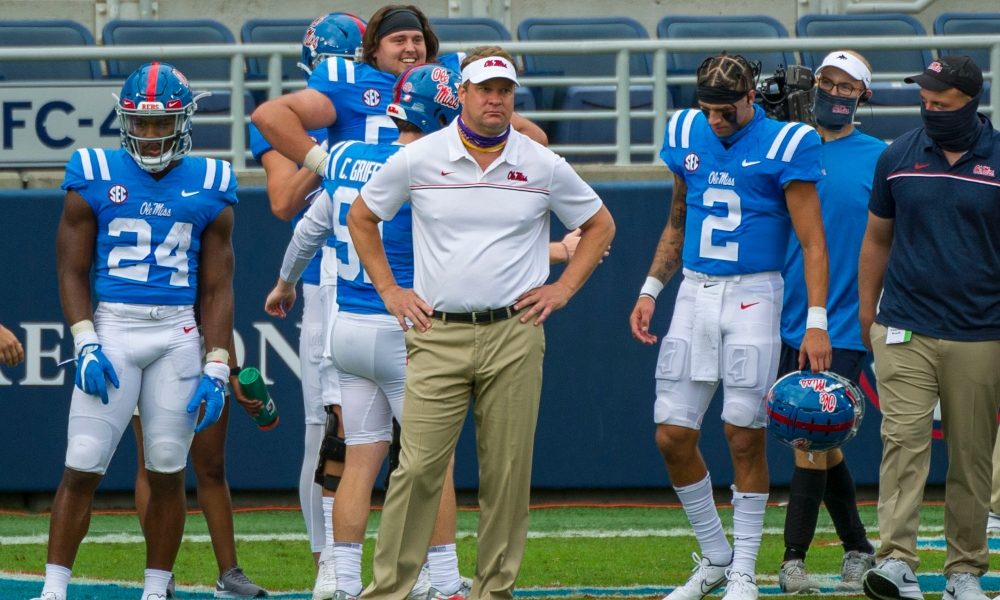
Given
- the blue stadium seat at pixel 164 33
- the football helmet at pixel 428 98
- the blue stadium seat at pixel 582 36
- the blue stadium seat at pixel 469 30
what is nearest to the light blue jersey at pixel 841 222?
the football helmet at pixel 428 98

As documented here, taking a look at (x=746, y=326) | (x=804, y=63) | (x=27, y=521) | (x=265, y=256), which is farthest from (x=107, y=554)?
(x=804, y=63)

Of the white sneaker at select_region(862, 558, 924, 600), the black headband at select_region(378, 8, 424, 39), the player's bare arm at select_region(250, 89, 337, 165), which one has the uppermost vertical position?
the black headband at select_region(378, 8, 424, 39)

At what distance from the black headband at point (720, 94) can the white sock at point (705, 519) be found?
1.37m

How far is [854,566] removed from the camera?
641 centimetres

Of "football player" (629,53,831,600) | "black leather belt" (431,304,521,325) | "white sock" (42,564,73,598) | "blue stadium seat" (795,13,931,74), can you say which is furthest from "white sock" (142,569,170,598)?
"blue stadium seat" (795,13,931,74)

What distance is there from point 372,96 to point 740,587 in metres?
2.27

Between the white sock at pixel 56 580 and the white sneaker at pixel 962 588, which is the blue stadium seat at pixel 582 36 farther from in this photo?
the white sock at pixel 56 580

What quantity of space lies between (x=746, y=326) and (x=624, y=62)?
3400mm

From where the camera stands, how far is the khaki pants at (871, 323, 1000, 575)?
5676 millimetres

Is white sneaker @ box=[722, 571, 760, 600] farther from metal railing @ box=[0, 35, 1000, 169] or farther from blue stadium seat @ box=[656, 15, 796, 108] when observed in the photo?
blue stadium seat @ box=[656, 15, 796, 108]

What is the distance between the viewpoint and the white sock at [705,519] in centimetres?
586

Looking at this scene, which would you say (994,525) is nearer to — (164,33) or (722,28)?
(722,28)

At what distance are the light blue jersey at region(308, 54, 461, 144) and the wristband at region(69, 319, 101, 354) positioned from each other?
1.26m

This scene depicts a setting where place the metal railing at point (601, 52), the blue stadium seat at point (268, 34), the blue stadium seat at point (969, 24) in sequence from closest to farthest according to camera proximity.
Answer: the metal railing at point (601, 52) → the blue stadium seat at point (268, 34) → the blue stadium seat at point (969, 24)
